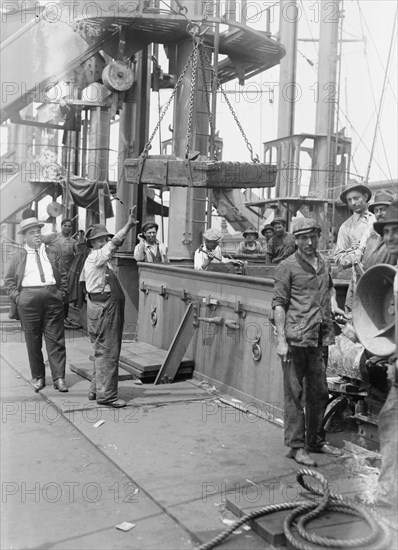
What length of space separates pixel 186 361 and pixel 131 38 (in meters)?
6.71

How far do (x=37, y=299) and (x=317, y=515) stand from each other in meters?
4.63

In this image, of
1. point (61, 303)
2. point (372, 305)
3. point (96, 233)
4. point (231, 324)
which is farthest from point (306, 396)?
point (61, 303)

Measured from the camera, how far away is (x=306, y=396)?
546 centimetres

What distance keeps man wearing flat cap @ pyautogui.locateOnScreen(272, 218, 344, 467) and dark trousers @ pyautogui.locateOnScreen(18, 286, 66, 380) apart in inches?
131

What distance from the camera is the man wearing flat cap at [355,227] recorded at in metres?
6.27

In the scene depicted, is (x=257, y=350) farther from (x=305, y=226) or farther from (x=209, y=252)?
(x=209, y=252)

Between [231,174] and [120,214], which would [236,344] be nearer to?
[231,174]

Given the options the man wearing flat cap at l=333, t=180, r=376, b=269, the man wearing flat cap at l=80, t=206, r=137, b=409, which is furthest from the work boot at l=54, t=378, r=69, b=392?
the man wearing flat cap at l=333, t=180, r=376, b=269

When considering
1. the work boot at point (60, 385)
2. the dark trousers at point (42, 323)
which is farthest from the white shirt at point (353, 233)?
the work boot at point (60, 385)

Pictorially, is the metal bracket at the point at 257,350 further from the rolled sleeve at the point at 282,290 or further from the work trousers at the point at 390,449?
the work trousers at the point at 390,449

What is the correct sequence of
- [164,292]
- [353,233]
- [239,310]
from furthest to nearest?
[164,292]
[239,310]
[353,233]

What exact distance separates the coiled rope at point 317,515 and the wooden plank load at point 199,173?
4544 millimetres

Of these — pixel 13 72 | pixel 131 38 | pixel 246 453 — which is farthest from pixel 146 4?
pixel 246 453

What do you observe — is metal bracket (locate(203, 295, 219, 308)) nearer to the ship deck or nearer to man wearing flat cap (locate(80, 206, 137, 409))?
the ship deck
